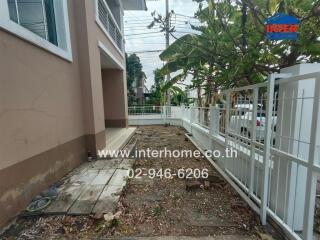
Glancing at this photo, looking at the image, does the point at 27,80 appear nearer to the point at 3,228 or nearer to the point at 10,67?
the point at 10,67

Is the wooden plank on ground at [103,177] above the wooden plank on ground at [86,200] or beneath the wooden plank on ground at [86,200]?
beneath

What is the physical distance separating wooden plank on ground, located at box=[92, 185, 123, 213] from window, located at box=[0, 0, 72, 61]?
264 centimetres

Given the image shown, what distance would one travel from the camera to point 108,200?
9.86 ft

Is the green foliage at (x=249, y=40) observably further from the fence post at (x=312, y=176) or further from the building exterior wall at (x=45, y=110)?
the building exterior wall at (x=45, y=110)

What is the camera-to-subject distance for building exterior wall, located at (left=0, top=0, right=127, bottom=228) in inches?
98.8

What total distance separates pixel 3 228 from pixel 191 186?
8.89 ft

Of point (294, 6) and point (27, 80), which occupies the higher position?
point (294, 6)

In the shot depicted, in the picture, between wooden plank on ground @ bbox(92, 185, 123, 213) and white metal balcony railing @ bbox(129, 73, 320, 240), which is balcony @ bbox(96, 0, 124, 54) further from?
white metal balcony railing @ bbox(129, 73, 320, 240)

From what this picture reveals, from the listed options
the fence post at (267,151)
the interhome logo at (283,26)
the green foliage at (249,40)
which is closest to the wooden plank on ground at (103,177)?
the fence post at (267,151)

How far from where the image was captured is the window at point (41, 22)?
2.66 m

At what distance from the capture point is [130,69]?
77.4 feet

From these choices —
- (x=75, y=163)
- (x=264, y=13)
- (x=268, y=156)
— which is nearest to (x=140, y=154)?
(x=75, y=163)

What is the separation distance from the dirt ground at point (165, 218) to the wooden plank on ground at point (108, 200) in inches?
3.8

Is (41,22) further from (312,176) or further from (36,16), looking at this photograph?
(312,176)
